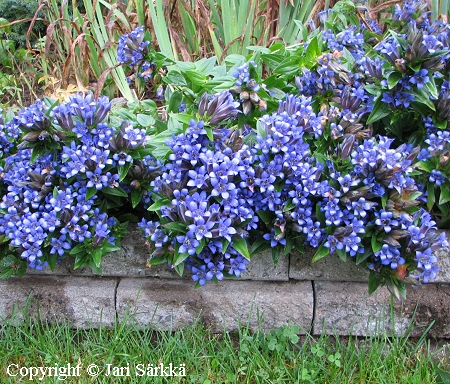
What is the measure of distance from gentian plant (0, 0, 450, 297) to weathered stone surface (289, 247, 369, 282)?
3.4 inches

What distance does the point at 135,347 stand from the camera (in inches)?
73.5

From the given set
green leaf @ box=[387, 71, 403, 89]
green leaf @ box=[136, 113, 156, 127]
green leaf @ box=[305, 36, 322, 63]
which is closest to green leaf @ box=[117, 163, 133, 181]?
green leaf @ box=[136, 113, 156, 127]

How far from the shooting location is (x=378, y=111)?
5.93 feet

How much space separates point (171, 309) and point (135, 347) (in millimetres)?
220

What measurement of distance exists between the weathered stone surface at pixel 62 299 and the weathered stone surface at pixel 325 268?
0.82 meters

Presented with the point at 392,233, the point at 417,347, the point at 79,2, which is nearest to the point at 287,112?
the point at 392,233

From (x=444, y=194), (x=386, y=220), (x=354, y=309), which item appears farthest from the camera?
(x=354, y=309)

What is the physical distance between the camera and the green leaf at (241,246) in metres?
1.60

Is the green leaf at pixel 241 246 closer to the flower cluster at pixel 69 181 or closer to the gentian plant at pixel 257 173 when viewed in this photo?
the gentian plant at pixel 257 173

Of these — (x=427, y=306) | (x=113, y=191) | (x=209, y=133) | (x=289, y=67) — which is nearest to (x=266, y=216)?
(x=209, y=133)

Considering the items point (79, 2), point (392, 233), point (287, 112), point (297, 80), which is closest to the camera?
point (392, 233)

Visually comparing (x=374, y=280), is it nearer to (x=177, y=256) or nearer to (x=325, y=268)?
(x=325, y=268)

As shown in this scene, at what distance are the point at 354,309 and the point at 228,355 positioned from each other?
23.2 inches

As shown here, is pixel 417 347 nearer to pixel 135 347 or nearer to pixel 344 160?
pixel 344 160
